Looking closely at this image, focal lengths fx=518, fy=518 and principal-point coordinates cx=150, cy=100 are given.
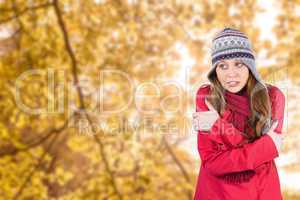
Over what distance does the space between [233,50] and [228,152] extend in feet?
1.39

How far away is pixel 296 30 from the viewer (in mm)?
7234

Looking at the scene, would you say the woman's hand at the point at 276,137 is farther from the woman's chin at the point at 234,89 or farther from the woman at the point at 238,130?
the woman's chin at the point at 234,89

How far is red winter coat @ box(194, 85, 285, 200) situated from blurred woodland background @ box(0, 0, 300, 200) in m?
4.01

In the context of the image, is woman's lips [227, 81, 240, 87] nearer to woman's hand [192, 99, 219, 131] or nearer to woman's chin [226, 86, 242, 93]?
woman's chin [226, 86, 242, 93]

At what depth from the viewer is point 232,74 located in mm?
2086

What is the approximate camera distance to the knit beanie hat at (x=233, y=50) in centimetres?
208

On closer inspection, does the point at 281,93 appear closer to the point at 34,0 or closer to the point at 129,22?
the point at 34,0

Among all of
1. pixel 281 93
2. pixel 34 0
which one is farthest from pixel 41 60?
pixel 281 93

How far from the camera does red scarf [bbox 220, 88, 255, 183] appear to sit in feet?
6.51

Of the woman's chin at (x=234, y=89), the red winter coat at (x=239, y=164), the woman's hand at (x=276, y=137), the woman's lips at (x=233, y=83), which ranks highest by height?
the woman's lips at (x=233, y=83)

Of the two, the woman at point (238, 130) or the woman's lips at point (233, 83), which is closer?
the woman at point (238, 130)

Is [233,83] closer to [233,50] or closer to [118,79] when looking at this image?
[233,50]

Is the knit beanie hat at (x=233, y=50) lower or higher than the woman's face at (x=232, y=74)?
higher

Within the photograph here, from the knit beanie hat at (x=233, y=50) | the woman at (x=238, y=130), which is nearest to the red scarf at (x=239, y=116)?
the woman at (x=238, y=130)
